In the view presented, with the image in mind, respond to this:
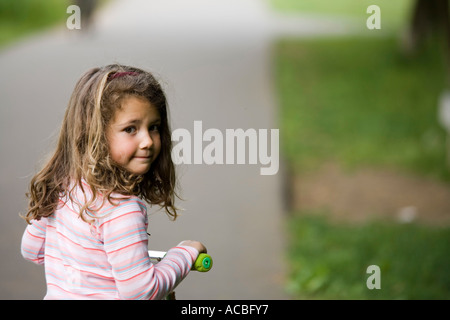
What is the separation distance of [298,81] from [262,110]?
5.57m

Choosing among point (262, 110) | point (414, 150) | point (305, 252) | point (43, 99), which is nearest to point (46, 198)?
point (43, 99)

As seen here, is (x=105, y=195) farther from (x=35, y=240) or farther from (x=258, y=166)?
(x=258, y=166)

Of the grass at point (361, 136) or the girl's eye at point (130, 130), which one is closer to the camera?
the girl's eye at point (130, 130)

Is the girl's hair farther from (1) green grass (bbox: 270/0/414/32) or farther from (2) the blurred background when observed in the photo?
(1) green grass (bbox: 270/0/414/32)

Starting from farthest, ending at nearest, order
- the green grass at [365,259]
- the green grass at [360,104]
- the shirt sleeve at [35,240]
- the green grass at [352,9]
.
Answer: the green grass at [352,9] < the green grass at [360,104] < the green grass at [365,259] < the shirt sleeve at [35,240]

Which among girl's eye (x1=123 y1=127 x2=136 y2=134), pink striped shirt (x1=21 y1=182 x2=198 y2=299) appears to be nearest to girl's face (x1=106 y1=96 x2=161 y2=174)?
girl's eye (x1=123 y1=127 x2=136 y2=134)

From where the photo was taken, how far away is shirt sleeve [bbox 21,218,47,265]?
1.96 meters

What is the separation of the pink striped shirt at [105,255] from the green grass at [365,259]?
2377mm

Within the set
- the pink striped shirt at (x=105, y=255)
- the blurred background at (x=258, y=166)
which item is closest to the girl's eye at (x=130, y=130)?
the pink striped shirt at (x=105, y=255)

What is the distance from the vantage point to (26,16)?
7.25 m

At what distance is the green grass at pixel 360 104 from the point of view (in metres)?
8.33

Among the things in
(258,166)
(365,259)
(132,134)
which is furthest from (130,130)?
(258,166)

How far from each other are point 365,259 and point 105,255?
3.36 m

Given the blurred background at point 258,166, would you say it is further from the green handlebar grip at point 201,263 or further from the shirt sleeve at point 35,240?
the green handlebar grip at point 201,263
